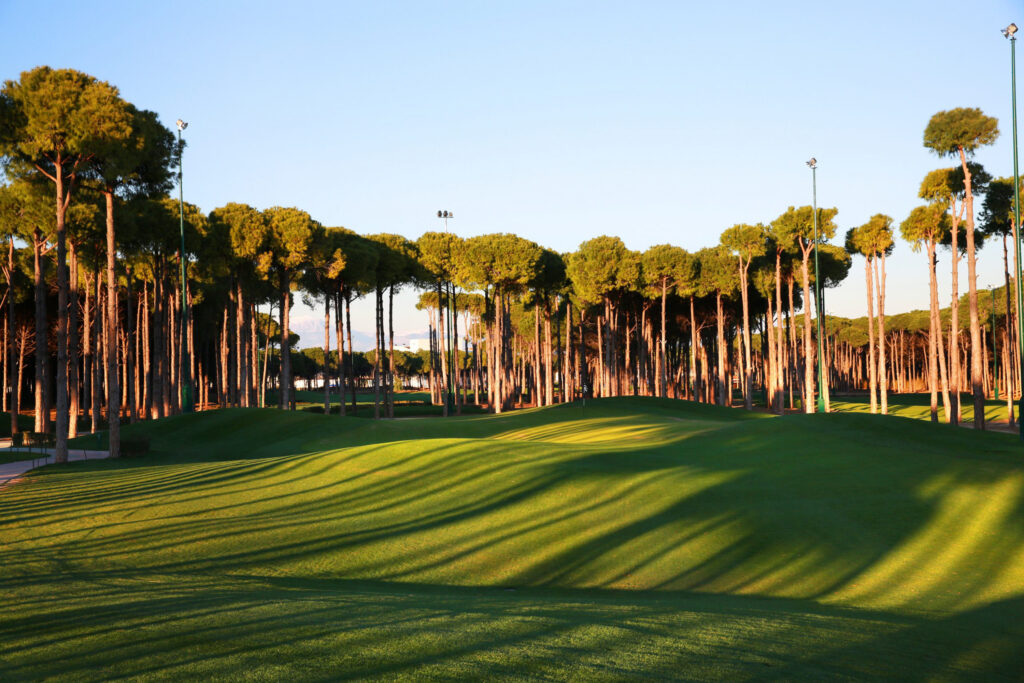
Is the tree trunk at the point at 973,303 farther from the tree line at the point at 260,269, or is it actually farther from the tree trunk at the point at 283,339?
the tree trunk at the point at 283,339

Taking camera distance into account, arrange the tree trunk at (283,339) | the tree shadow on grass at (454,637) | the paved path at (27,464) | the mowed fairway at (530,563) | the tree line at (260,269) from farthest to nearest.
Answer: the tree trunk at (283,339) < the tree line at (260,269) < the paved path at (27,464) < the mowed fairway at (530,563) < the tree shadow on grass at (454,637)

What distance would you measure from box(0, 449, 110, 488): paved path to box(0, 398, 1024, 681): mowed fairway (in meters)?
1.19

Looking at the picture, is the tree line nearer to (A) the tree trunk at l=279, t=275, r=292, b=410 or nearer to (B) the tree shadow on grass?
(A) the tree trunk at l=279, t=275, r=292, b=410

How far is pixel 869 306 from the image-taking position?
1997 inches

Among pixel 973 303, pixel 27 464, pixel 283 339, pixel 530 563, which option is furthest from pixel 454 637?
pixel 283 339

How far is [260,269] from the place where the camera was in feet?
153

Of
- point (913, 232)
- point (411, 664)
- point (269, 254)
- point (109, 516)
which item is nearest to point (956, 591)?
point (411, 664)

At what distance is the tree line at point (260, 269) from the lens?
79.7 ft

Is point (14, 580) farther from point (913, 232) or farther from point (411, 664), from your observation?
point (913, 232)

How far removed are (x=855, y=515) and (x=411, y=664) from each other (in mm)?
11305

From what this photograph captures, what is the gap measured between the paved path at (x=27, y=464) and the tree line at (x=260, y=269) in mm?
1218

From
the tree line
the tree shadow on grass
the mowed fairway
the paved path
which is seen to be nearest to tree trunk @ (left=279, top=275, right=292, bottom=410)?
the tree line

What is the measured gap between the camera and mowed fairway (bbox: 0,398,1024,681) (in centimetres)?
657

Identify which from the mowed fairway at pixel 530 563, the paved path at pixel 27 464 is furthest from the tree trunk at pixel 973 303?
the paved path at pixel 27 464
